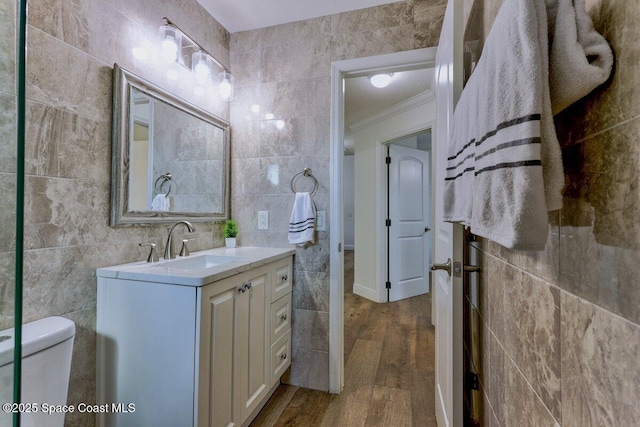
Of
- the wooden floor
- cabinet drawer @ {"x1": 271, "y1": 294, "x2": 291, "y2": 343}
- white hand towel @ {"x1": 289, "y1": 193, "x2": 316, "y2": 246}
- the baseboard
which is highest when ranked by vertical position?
white hand towel @ {"x1": 289, "y1": 193, "x2": 316, "y2": 246}

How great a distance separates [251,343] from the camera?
1.42m

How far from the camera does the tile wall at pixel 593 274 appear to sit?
0.37m

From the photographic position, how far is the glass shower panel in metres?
0.51

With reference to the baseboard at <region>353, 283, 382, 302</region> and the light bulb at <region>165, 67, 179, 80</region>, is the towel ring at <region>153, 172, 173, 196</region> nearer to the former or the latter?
the light bulb at <region>165, 67, 179, 80</region>

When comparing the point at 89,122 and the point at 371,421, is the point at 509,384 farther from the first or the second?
the point at 89,122

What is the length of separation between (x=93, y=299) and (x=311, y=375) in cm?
134

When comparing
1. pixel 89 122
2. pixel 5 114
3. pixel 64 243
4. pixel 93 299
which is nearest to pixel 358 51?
pixel 89 122

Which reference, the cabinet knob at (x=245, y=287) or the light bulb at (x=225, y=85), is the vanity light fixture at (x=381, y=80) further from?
the cabinet knob at (x=245, y=287)

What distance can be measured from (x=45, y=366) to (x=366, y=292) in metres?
3.23

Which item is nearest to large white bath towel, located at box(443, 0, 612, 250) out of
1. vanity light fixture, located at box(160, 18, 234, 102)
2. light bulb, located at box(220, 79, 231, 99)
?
vanity light fixture, located at box(160, 18, 234, 102)

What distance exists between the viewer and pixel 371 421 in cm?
154

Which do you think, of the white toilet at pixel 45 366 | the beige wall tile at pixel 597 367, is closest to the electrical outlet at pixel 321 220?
the white toilet at pixel 45 366

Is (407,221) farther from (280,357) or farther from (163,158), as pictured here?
(163,158)

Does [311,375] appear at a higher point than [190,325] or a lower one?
lower
